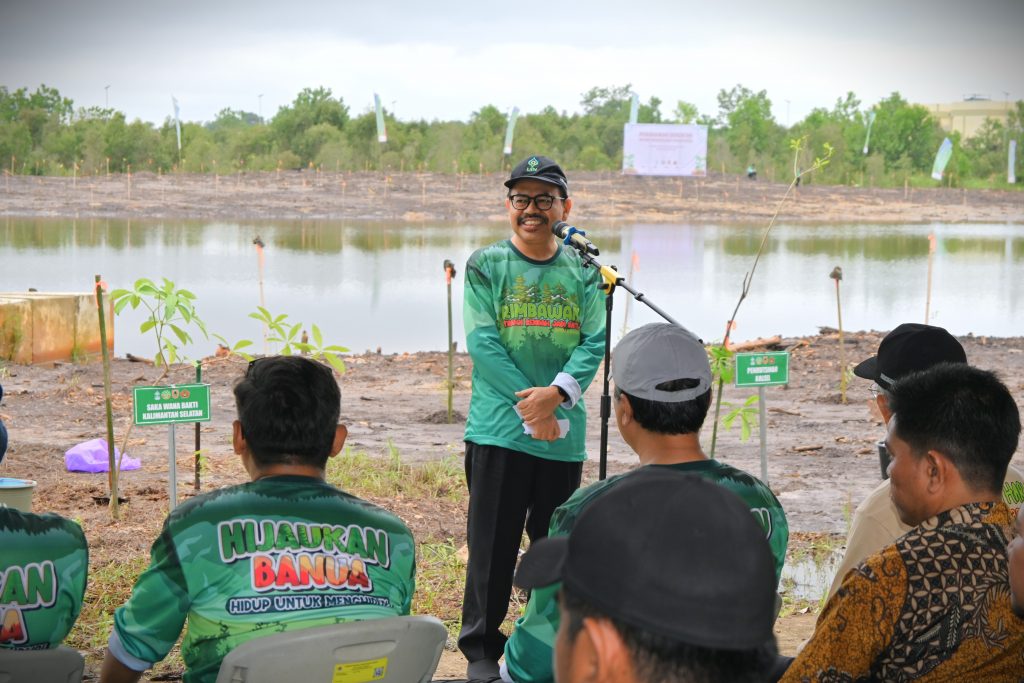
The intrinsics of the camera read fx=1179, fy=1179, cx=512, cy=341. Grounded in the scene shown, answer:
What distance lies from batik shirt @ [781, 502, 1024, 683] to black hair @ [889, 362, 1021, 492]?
22cm

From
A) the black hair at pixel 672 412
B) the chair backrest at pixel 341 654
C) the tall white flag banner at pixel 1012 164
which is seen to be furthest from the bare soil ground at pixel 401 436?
the tall white flag banner at pixel 1012 164

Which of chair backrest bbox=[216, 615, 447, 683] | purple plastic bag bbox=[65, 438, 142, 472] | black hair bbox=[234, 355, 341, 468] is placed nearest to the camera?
chair backrest bbox=[216, 615, 447, 683]

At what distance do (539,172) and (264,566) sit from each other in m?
2.10

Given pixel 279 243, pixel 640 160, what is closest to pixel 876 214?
pixel 640 160

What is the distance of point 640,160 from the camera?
133 feet

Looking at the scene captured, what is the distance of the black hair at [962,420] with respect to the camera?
236 centimetres

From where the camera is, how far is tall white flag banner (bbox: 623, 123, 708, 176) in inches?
1578

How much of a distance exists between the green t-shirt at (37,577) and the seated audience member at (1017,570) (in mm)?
1854

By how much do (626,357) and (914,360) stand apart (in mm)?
887

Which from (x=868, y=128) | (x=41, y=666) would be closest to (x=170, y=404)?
(x=41, y=666)

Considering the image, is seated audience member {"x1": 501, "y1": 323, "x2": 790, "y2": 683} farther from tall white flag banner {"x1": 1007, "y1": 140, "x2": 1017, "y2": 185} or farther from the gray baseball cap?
tall white flag banner {"x1": 1007, "y1": 140, "x2": 1017, "y2": 185}

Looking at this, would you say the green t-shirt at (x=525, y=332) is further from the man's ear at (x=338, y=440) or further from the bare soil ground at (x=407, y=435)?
the man's ear at (x=338, y=440)

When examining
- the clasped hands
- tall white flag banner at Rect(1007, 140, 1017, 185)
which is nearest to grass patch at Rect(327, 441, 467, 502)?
the clasped hands

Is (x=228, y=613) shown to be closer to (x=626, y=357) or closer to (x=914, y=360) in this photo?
(x=626, y=357)
